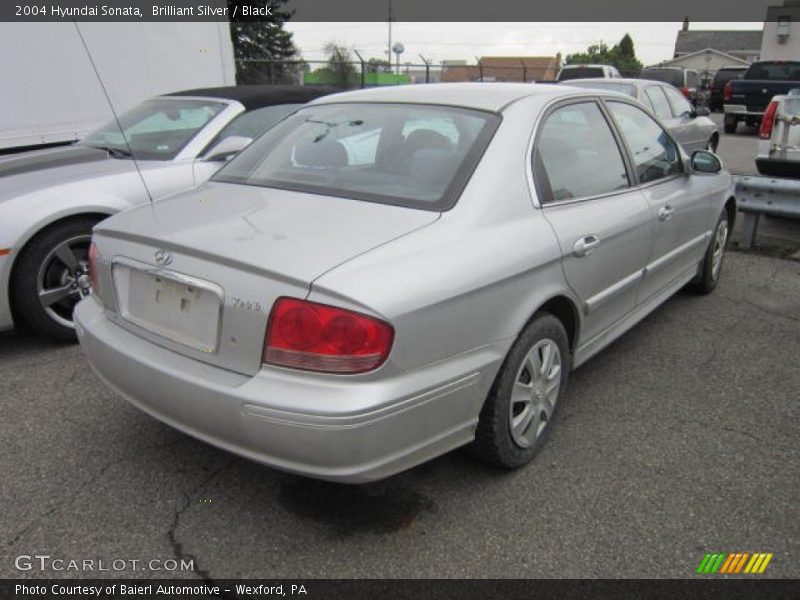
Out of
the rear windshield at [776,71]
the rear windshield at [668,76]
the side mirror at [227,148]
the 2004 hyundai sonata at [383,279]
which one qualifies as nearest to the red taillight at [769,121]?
the 2004 hyundai sonata at [383,279]

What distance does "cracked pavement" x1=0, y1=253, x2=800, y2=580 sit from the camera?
2320 millimetres

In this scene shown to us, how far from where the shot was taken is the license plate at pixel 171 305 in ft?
7.42

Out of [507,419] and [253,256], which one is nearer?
[253,256]

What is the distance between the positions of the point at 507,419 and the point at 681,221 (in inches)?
83.5

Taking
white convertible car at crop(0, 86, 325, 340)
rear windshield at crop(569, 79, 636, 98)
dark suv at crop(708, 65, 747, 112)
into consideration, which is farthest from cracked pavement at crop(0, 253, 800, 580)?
dark suv at crop(708, 65, 747, 112)

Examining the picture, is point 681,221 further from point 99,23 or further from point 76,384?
point 99,23

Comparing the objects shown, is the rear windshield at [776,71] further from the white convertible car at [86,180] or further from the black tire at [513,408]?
the black tire at [513,408]

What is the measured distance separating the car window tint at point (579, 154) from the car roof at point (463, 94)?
125 millimetres

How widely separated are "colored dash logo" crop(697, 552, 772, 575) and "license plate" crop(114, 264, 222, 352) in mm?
1851

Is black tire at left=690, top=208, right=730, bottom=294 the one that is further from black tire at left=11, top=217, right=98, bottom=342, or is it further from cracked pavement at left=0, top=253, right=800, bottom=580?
black tire at left=11, top=217, right=98, bottom=342

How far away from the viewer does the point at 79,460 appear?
2.87 m

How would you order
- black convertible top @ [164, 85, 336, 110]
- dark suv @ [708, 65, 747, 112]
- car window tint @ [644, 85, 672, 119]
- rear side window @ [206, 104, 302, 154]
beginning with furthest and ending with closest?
dark suv @ [708, 65, 747, 112], car window tint @ [644, 85, 672, 119], black convertible top @ [164, 85, 336, 110], rear side window @ [206, 104, 302, 154]

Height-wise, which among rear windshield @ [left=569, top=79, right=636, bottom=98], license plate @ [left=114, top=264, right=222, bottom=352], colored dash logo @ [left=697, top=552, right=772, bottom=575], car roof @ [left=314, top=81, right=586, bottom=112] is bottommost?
colored dash logo @ [left=697, top=552, right=772, bottom=575]

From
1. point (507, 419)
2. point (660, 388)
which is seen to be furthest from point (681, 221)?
point (507, 419)
